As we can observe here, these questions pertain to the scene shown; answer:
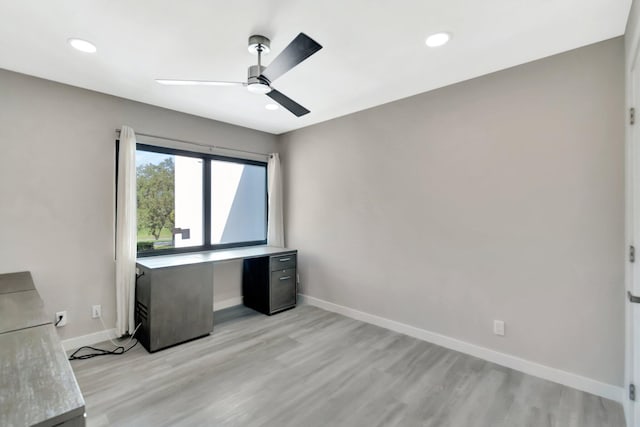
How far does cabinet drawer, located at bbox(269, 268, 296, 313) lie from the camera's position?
12.5 feet

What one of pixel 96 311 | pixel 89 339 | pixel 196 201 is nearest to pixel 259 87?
pixel 196 201

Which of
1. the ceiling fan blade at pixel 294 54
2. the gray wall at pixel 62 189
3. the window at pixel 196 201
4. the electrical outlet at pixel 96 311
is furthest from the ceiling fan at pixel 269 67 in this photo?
the electrical outlet at pixel 96 311

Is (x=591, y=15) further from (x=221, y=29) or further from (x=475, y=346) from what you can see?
(x=475, y=346)

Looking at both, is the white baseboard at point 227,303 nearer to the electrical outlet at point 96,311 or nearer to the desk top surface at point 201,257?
the desk top surface at point 201,257

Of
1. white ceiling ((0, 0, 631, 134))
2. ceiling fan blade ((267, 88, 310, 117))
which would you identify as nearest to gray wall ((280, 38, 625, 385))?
white ceiling ((0, 0, 631, 134))

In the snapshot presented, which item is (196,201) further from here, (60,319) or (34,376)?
(34,376)

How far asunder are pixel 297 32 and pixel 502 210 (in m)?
2.16

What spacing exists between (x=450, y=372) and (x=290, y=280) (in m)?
2.19

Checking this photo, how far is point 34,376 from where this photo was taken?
103 centimetres

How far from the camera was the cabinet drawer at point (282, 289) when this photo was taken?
381 cm

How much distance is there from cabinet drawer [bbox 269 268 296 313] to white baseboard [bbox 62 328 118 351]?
1690mm

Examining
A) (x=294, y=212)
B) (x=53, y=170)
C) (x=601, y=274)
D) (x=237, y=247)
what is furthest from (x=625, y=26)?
(x=53, y=170)

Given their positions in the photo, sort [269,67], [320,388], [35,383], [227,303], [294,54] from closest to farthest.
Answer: [35,383] < [294,54] < [269,67] < [320,388] < [227,303]

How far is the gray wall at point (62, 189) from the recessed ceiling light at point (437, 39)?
2.96 metres
